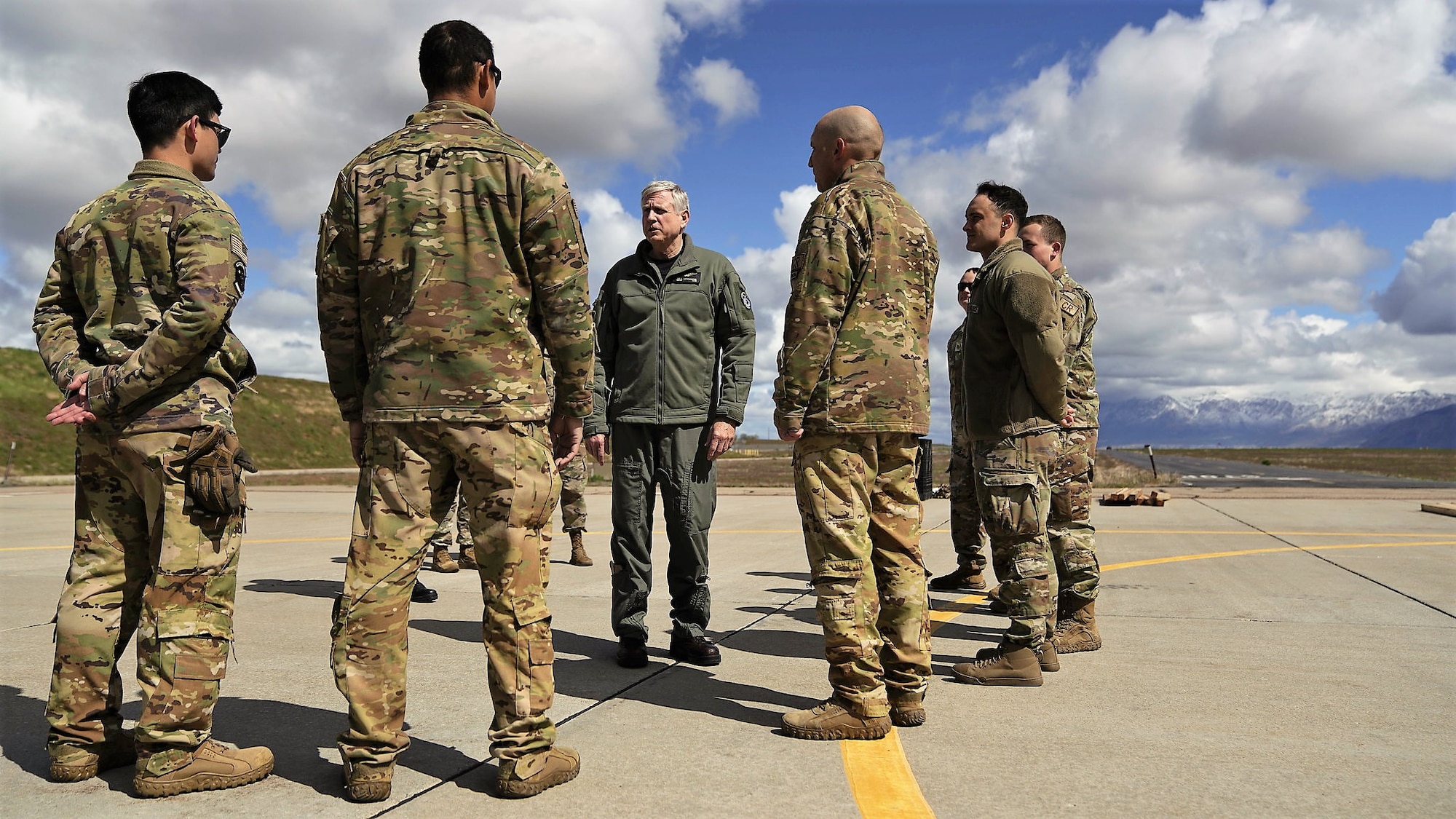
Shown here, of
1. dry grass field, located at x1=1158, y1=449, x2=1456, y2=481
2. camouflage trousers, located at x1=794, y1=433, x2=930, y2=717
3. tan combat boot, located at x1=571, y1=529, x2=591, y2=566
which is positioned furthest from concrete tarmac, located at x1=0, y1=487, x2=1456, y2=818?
dry grass field, located at x1=1158, y1=449, x2=1456, y2=481

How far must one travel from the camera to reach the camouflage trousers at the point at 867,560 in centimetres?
334

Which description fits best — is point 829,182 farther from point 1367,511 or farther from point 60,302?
point 1367,511

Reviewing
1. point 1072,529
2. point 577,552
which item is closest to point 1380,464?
point 577,552

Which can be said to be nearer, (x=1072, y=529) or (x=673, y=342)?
(x=673, y=342)

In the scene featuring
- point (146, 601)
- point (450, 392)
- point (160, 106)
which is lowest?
point (146, 601)

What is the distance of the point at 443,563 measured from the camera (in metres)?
7.41

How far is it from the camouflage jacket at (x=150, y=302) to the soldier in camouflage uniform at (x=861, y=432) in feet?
6.11

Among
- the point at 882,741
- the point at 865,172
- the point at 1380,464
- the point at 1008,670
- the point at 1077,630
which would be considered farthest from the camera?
the point at 1380,464

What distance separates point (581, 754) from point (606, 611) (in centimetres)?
278

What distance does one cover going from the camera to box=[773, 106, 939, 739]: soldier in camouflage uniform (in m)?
3.35

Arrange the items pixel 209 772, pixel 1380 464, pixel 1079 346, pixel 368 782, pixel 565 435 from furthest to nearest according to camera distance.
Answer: pixel 1380 464 < pixel 1079 346 < pixel 565 435 < pixel 209 772 < pixel 368 782

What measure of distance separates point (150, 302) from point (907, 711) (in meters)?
2.87

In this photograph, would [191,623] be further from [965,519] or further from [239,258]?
[965,519]

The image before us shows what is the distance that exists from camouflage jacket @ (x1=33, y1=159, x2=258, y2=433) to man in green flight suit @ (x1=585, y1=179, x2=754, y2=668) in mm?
1960
